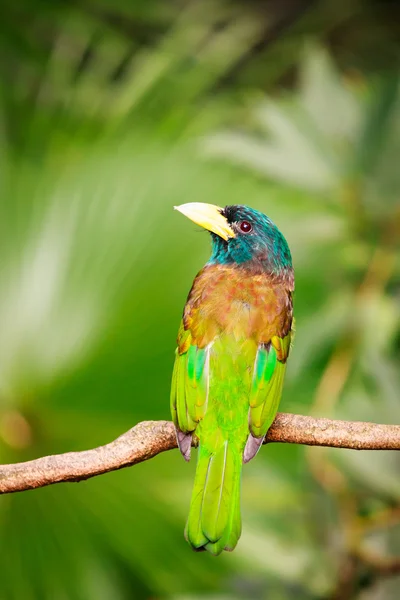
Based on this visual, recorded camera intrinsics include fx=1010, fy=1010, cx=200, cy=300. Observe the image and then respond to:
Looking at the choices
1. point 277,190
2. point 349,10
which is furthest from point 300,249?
point 349,10

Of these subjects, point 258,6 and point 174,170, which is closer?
point 174,170

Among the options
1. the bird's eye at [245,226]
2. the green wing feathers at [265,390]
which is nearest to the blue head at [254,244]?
the bird's eye at [245,226]

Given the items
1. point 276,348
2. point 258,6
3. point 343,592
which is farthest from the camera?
point 258,6

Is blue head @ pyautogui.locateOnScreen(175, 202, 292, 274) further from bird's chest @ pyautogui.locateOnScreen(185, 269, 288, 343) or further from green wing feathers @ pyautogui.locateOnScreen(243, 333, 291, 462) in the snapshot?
green wing feathers @ pyautogui.locateOnScreen(243, 333, 291, 462)

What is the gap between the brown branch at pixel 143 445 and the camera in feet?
6.84

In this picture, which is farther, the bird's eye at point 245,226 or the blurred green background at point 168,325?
the blurred green background at point 168,325

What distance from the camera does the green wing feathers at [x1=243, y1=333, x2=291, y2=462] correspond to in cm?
233

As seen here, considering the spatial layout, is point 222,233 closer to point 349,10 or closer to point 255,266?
point 255,266

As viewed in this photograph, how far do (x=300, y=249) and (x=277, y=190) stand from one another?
1.64 feet

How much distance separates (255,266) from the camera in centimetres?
269

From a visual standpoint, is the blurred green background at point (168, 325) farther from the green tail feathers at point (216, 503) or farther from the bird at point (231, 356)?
the green tail feathers at point (216, 503)

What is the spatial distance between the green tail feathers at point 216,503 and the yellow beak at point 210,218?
2.04 feet

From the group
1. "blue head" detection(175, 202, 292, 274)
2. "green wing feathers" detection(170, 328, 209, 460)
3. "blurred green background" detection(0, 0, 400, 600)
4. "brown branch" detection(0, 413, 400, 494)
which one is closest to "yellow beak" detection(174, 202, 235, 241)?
"blue head" detection(175, 202, 292, 274)

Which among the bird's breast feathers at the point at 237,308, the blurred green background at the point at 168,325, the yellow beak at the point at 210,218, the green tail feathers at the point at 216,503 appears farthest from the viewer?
the blurred green background at the point at 168,325
